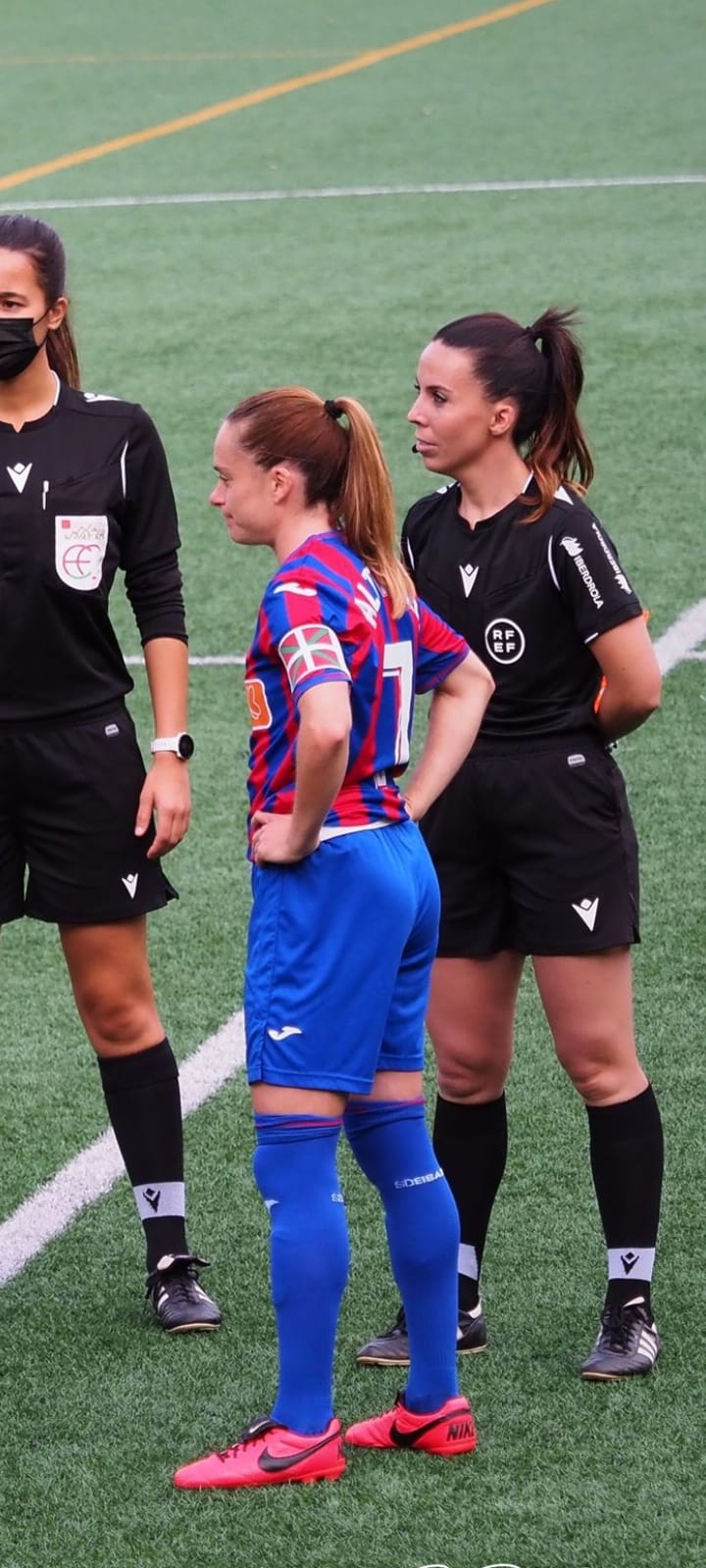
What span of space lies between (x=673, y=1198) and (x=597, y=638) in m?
1.27

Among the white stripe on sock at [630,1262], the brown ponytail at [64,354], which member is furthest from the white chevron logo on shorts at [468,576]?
the white stripe on sock at [630,1262]

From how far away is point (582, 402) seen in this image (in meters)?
10.5

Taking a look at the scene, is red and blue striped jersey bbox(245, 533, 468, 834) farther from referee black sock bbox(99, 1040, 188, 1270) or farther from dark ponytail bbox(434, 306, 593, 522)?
referee black sock bbox(99, 1040, 188, 1270)

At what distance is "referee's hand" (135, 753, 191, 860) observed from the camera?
3.79 metres

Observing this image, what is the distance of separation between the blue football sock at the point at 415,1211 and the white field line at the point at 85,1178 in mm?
1062

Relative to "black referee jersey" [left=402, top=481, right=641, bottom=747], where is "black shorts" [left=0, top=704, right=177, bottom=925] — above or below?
below

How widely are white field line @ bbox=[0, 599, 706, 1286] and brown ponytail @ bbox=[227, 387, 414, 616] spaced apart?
1641 millimetres

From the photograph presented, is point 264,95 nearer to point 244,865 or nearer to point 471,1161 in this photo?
point 244,865

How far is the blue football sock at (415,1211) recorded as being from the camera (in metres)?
3.29

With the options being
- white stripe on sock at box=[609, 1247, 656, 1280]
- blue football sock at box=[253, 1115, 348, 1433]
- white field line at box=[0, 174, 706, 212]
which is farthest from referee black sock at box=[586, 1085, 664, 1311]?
white field line at box=[0, 174, 706, 212]

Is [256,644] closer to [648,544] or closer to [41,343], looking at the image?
[41,343]

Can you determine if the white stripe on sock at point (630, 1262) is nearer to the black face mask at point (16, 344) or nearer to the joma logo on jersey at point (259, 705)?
the joma logo on jersey at point (259, 705)

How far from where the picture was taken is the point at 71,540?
3697 mm

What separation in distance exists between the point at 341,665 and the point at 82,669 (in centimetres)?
81
